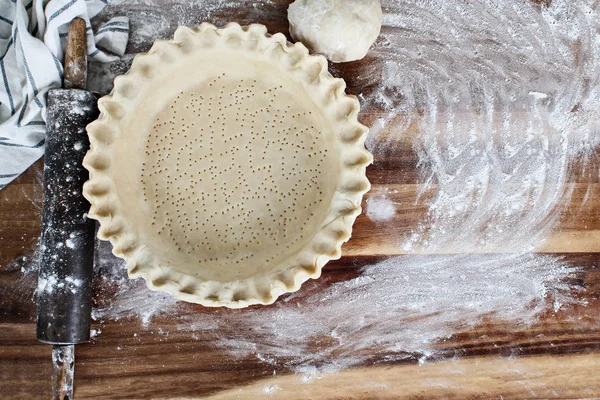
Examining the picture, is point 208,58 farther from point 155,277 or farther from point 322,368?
point 322,368

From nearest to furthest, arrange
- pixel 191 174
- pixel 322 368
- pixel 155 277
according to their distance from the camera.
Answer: pixel 155 277 → pixel 191 174 → pixel 322 368

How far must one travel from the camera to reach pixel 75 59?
1.40m

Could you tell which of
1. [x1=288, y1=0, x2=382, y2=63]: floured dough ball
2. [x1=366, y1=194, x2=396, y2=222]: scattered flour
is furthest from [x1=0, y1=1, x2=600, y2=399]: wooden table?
[x1=288, y1=0, x2=382, y2=63]: floured dough ball

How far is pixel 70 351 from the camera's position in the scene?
146 cm

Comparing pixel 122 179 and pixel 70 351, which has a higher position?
pixel 122 179

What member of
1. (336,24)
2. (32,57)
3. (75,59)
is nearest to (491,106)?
(336,24)

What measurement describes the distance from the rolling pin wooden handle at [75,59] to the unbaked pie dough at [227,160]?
0.42 ft

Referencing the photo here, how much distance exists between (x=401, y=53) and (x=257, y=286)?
2.76 feet

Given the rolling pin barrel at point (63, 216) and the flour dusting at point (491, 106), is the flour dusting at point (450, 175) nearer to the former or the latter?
the flour dusting at point (491, 106)

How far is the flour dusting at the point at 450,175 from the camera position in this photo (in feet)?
5.18

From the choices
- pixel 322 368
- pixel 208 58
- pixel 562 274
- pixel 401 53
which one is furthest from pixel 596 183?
pixel 208 58

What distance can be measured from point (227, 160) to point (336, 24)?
492mm

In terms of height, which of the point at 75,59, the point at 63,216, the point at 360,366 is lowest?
the point at 360,366

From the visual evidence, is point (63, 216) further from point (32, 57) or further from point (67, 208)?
point (32, 57)
